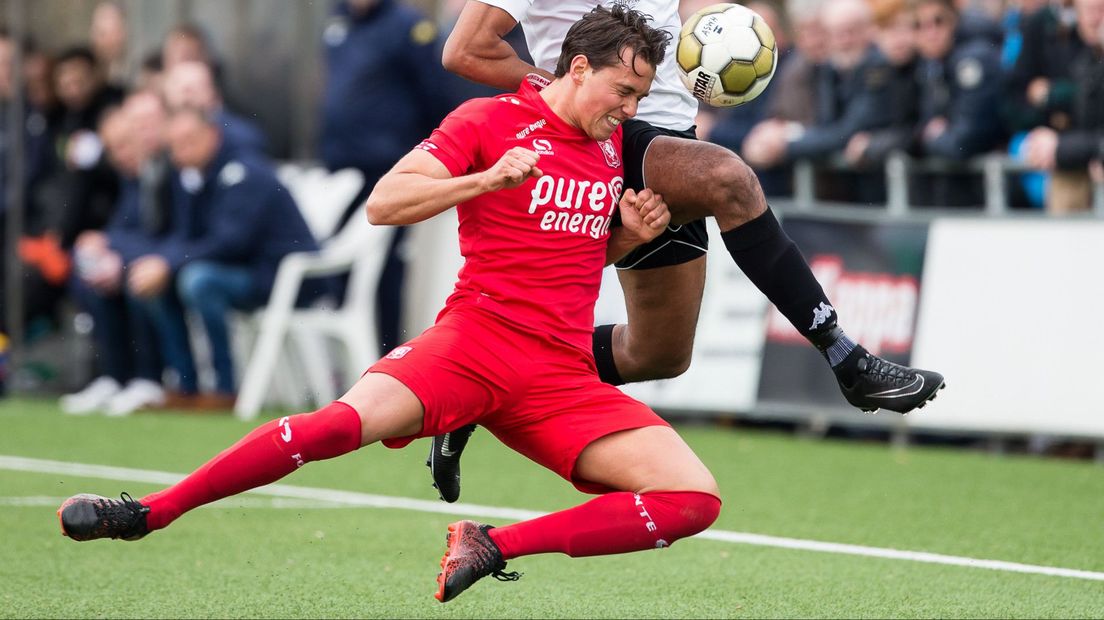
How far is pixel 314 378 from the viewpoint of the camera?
12.8 m

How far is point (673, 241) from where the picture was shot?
595cm

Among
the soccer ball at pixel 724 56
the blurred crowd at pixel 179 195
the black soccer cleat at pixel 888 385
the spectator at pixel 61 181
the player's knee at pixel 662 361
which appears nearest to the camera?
the black soccer cleat at pixel 888 385

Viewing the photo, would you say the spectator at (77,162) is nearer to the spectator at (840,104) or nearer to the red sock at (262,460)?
the spectator at (840,104)

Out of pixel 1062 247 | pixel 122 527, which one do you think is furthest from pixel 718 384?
pixel 122 527

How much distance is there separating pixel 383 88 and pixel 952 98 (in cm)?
452

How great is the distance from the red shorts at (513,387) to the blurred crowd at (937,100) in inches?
208

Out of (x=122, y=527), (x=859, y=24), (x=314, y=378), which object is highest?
(x=859, y=24)

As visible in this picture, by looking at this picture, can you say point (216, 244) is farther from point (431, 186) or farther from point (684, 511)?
point (684, 511)

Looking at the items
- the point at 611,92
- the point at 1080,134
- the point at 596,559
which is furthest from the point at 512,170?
the point at 1080,134

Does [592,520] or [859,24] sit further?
[859,24]

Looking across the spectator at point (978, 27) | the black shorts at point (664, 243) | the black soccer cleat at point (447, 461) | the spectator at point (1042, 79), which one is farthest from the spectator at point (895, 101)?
the black soccer cleat at point (447, 461)

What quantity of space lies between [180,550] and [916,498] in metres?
3.60

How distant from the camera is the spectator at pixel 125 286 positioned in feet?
42.5

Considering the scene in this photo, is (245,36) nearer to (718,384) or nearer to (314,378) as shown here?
(314,378)
